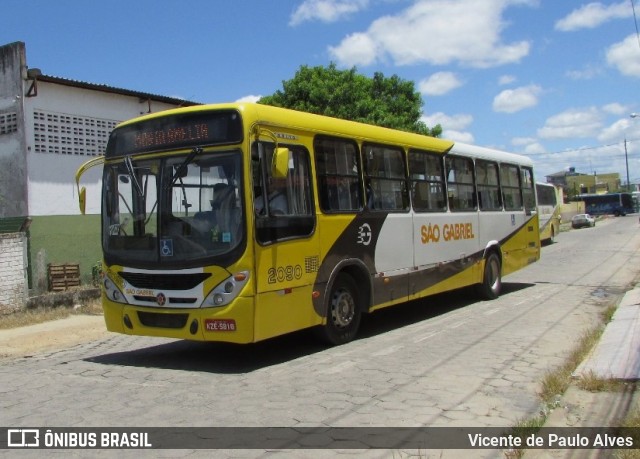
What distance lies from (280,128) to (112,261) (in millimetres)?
2721

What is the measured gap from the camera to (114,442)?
4.93 meters

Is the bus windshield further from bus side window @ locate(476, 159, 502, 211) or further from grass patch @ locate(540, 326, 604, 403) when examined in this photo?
bus side window @ locate(476, 159, 502, 211)

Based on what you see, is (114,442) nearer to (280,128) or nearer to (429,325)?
(280,128)

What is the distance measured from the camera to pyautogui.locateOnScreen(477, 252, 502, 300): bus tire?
511 inches

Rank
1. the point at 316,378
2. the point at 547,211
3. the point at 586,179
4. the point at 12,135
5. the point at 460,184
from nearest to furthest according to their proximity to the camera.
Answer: the point at 316,378 → the point at 460,184 → the point at 12,135 → the point at 547,211 → the point at 586,179

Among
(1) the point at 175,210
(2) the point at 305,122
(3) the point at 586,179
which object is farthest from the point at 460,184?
(3) the point at 586,179

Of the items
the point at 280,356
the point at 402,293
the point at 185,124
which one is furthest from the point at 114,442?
the point at 402,293

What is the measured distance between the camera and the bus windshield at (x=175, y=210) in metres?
7.04

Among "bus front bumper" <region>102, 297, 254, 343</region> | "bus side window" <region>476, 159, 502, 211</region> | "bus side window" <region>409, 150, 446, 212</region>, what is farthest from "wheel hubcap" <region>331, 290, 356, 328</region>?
"bus side window" <region>476, 159, 502, 211</region>

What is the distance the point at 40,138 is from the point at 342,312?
11.4m

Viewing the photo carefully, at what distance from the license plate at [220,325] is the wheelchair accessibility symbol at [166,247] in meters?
0.94

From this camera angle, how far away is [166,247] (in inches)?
287

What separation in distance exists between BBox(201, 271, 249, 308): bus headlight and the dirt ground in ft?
12.5

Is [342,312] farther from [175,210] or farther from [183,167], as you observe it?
[183,167]
